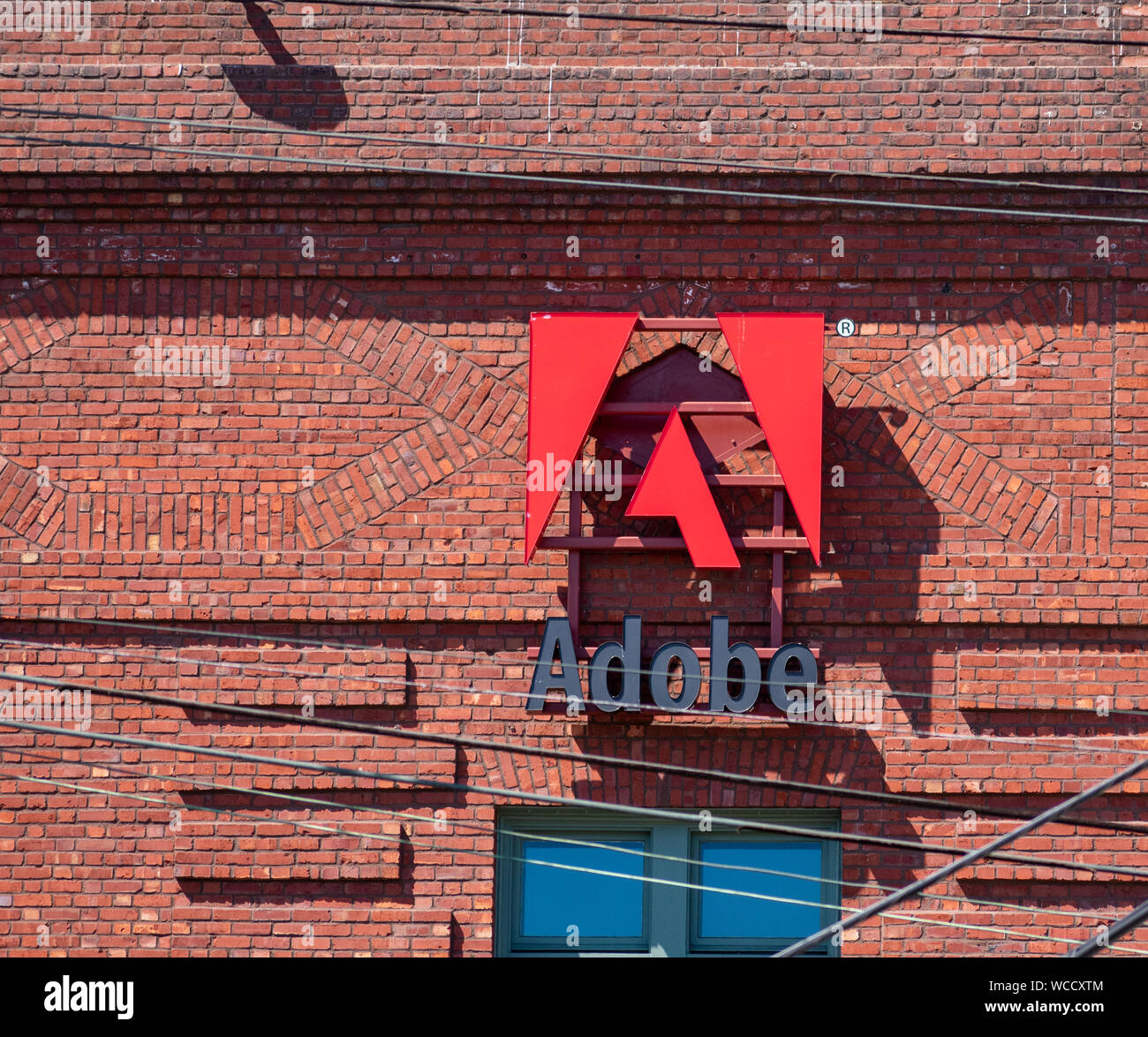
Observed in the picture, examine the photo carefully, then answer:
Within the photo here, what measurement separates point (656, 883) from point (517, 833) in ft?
3.11

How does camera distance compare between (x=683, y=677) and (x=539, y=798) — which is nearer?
(x=539, y=798)

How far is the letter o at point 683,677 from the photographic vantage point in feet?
22.3

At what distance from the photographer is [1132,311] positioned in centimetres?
718

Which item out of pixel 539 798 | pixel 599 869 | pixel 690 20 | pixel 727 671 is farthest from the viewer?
pixel 599 869

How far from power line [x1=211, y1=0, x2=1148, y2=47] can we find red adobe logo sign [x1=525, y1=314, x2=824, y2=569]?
1968mm

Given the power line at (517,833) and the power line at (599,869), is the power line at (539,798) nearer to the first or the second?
the power line at (517,833)

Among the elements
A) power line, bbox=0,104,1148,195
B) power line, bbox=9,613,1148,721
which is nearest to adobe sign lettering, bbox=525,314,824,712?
power line, bbox=9,613,1148,721

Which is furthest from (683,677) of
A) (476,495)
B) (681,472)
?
(476,495)

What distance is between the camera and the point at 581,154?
7172 mm

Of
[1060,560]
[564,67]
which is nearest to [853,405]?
[1060,560]

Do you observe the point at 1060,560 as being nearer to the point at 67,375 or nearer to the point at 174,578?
the point at 174,578

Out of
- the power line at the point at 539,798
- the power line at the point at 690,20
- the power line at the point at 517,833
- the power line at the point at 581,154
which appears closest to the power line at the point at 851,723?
the power line at the point at 539,798

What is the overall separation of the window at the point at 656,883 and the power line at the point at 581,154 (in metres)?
4.09

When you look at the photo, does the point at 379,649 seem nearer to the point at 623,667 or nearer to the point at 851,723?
the point at 623,667
